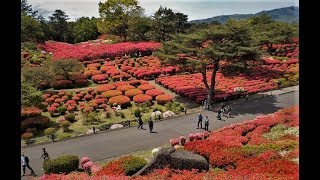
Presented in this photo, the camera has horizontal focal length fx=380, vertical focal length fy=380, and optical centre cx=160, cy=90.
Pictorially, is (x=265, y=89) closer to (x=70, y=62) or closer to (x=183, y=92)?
(x=183, y=92)

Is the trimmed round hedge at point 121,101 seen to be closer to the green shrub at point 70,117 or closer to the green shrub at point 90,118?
the green shrub at point 90,118

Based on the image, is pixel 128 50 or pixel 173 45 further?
pixel 128 50

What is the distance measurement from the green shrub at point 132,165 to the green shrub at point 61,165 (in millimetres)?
3398

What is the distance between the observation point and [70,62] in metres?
46.2

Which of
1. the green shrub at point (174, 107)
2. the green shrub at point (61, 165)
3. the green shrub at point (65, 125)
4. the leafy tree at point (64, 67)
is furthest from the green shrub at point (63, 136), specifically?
the leafy tree at point (64, 67)

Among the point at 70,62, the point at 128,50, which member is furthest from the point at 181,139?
the point at 128,50

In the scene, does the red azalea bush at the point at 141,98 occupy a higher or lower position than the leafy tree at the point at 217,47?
lower

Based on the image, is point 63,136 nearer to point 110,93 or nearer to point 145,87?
point 110,93

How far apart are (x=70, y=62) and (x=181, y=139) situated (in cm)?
2615

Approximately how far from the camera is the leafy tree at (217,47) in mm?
34125

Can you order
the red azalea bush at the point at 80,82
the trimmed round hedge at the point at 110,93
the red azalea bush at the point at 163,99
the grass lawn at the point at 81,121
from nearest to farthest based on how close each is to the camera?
the grass lawn at the point at 81,121
the red azalea bush at the point at 163,99
the trimmed round hedge at the point at 110,93
the red azalea bush at the point at 80,82

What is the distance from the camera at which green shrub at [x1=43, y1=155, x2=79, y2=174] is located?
1984cm

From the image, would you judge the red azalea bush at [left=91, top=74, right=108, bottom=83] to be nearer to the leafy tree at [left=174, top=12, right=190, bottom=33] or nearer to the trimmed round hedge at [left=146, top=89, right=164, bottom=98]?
the trimmed round hedge at [left=146, top=89, right=164, bottom=98]

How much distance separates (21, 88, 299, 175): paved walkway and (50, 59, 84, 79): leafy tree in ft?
64.8
